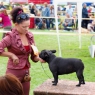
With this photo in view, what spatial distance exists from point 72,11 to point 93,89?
16718 millimetres

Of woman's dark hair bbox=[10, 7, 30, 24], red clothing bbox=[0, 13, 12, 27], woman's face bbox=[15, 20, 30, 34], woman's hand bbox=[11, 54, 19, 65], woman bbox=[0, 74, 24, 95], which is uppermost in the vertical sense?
woman's dark hair bbox=[10, 7, 30, 24]

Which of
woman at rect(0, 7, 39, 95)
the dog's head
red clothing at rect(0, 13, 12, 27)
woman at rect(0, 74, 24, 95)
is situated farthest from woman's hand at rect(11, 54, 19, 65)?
red clothing at rect(0, 13, 12, 27)

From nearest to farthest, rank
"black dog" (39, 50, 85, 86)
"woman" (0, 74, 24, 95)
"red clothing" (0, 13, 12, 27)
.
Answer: "woman" (0, 74, 24, 95) < "black dog" (39, 50, 85, 86) < "red clothing" (0, 13, 12, 27)

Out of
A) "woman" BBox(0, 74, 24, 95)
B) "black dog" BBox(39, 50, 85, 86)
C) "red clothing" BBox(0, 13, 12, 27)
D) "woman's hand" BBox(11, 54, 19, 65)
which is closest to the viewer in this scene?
"woman" BBox(0, 74, 24, 95)

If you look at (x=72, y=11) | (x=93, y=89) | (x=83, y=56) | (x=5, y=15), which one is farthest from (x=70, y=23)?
(x=93, y=89)

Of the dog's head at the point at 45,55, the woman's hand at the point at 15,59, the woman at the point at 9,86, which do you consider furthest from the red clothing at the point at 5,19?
the woman at the point at 9,86

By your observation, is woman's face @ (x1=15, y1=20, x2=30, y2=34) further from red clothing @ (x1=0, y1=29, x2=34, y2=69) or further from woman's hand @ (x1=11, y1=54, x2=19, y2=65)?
woman's hand @ (x1=11, y1=54, x2=19, y2=65)

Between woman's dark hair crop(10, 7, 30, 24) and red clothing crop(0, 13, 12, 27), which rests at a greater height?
woman's dark hair crop(10, 7, 30, 24)

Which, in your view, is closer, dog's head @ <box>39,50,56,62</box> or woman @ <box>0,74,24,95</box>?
woman @ <box>0,74,24,95</box>

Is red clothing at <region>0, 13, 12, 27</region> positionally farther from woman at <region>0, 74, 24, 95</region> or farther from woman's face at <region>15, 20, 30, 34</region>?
woman at <region>0, 74, 24, 95</region>

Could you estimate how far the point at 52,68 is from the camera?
14.5 ft

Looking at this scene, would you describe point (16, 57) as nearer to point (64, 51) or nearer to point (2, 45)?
point (2, 45)

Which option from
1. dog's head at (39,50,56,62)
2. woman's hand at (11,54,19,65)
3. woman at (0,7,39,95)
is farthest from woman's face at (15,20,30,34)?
dog's head at (39,50,56,62)

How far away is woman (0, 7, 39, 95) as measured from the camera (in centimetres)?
366
